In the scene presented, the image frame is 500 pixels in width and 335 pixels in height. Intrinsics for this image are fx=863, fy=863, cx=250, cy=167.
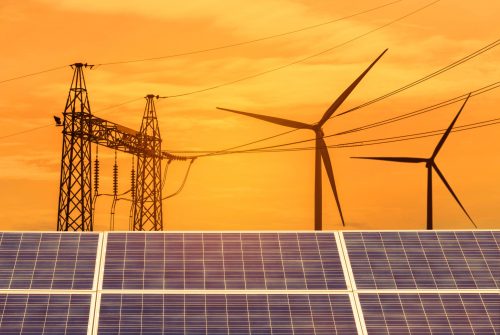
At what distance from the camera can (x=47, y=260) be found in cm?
3111

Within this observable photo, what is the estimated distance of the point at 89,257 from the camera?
102 ft

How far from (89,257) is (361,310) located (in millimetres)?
9904

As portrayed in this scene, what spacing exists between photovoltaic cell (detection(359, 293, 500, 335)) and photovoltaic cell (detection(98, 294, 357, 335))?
0.89 meters

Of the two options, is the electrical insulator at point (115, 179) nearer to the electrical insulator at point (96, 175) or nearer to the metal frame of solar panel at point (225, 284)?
the electrical insulator at point (96, 175)

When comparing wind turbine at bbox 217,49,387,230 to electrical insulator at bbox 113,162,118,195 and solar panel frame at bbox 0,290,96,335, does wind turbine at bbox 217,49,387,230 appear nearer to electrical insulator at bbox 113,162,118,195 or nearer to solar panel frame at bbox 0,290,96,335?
electrical insulator at bbox 113,162,118,195

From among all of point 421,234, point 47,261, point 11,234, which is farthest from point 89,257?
point 421,234

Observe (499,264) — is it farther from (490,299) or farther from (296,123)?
(296,123)

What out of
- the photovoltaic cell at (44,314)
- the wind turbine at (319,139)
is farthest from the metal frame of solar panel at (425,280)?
the wind turbine at (319,139)

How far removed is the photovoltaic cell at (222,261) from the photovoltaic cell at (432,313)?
178 cm

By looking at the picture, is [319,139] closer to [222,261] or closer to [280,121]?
[280,121]

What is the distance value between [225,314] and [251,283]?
1.88 metres

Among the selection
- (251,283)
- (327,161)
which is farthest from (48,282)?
(327,161)

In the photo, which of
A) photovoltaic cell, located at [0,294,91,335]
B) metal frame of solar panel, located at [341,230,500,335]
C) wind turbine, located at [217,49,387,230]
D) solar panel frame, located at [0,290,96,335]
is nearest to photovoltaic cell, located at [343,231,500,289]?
metal frame of solar panel, located at [341,230,500,335]

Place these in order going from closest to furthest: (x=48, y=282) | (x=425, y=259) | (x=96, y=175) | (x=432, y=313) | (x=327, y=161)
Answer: (x=432, y=313), (x=48, y=282), (x=425, y=259), (x=327, y=161), (x=96, y=175)
